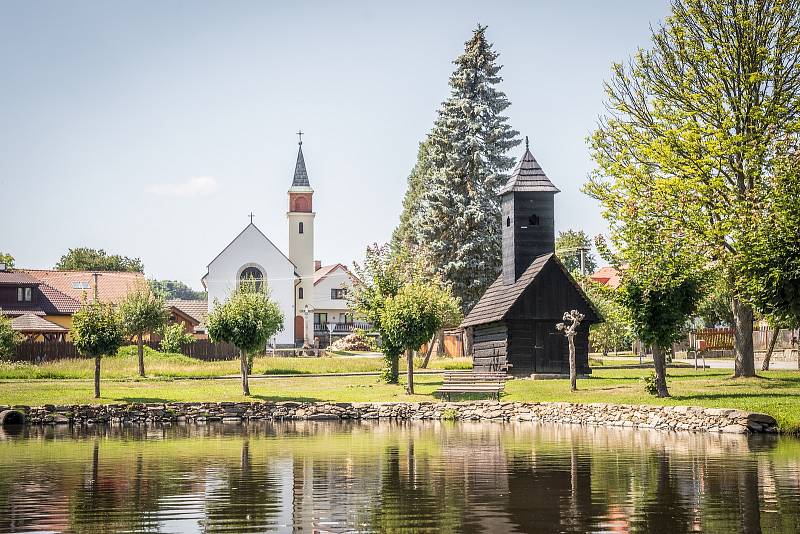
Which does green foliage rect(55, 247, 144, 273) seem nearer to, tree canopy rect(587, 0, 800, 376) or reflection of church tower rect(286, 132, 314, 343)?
reflection of church tower rect(286, 132, 314, 343)

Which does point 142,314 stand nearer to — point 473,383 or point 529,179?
point 529,179

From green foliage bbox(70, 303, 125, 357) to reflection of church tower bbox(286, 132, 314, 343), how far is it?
4874 cm

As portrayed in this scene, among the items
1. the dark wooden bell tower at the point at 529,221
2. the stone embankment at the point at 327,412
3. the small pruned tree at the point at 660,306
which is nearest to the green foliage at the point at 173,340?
the dark wooden bell tower at the point at 529,221

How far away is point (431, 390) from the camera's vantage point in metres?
40.7

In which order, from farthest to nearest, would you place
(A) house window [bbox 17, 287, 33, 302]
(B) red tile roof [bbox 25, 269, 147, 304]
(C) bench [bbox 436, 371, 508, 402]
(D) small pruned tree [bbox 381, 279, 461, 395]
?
(B) red tile roof [bbox 25, 269, 147, 304] → (A) house window [bbox 17, 287, 33, 302] → (D) small pruned tree [bbox 381, 279, 461, 395] → (C) bench [bbox 436, 371, 508, 402]

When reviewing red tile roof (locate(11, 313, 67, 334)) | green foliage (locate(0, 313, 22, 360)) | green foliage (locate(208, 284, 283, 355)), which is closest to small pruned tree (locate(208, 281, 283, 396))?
green foliage (locate(208, 284, 283, 355))

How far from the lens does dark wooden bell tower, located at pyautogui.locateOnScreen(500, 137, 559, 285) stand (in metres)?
45.9

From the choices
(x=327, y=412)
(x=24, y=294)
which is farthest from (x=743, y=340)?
(x=24, y=294)

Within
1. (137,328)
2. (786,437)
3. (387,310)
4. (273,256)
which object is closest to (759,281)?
(786,437)

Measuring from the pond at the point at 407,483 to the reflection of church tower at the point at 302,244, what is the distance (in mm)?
60657

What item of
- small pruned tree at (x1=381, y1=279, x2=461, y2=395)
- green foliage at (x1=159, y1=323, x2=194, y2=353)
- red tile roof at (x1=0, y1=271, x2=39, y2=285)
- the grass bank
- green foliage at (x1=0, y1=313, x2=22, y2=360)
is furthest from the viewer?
red tile roof at (x1=0, y1=271, x2=39, y2=285)

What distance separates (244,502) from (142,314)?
39823 mm

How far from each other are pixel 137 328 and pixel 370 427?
2530 centimetres

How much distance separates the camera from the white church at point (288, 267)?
8294 centimetres
